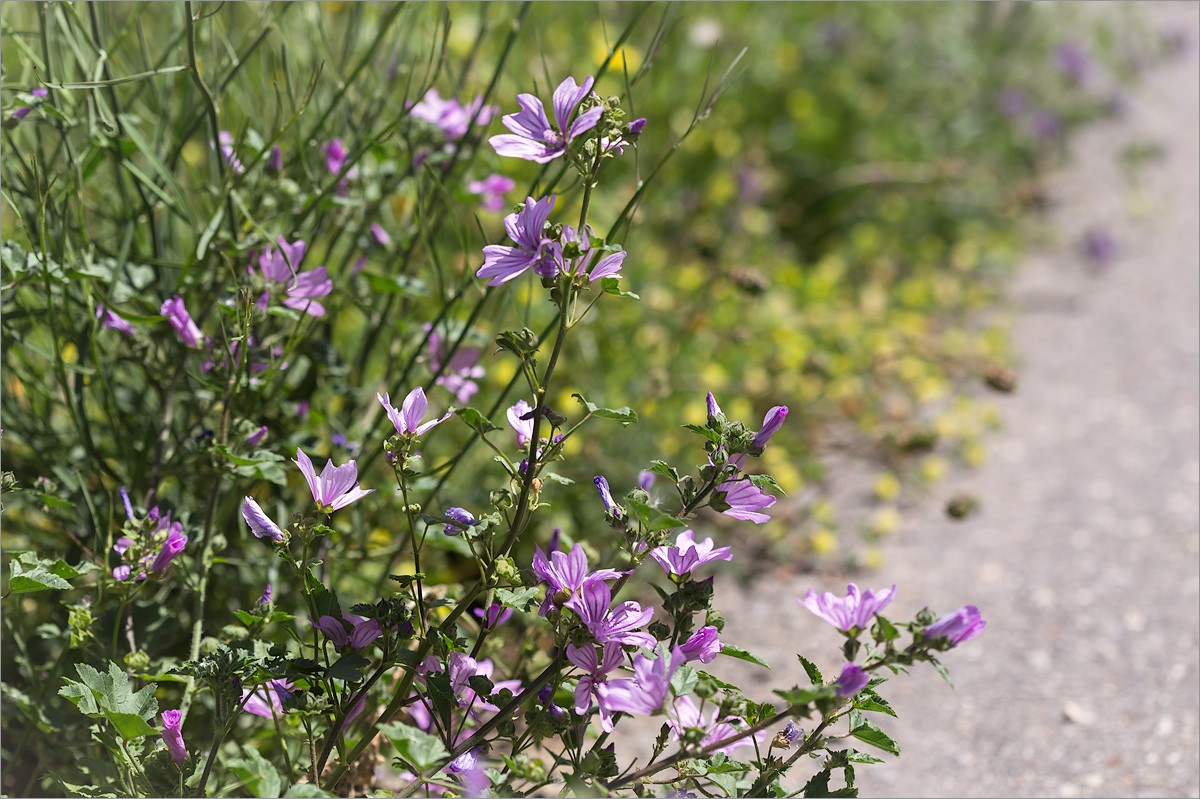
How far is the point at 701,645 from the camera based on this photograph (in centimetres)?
110

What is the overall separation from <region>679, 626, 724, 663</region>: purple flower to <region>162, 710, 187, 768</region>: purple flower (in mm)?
553

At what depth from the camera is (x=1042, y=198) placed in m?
4.31

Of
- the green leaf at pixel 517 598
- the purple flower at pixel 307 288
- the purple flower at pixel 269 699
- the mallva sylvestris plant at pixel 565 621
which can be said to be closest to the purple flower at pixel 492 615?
the mallva sylvestris plant at pixel 565 621

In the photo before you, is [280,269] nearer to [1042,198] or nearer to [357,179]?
[357,179]

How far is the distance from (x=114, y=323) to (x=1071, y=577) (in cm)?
205

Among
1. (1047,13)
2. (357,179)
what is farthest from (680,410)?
(1047,13)

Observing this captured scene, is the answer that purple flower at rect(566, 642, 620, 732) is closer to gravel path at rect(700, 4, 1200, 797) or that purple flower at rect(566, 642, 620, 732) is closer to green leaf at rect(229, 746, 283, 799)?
green leaf at rect(229, 746, 283, 799)

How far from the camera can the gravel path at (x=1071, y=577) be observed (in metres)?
1.75

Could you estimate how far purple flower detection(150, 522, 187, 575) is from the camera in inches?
45.5

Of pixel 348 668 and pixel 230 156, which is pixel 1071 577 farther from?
pixel 230 156

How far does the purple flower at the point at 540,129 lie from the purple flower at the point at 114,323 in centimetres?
67

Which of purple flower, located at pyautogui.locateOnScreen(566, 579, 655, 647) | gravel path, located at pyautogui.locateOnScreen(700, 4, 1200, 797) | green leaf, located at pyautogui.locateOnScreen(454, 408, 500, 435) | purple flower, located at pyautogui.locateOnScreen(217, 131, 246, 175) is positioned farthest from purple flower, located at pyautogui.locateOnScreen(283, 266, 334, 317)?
gravel path, located at pyautogui.locateOnScreen(700, 4, 1200, 797)

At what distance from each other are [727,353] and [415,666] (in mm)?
2057

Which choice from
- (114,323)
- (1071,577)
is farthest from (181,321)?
(1071,577)
